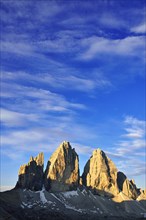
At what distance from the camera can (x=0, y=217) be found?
17588cm
